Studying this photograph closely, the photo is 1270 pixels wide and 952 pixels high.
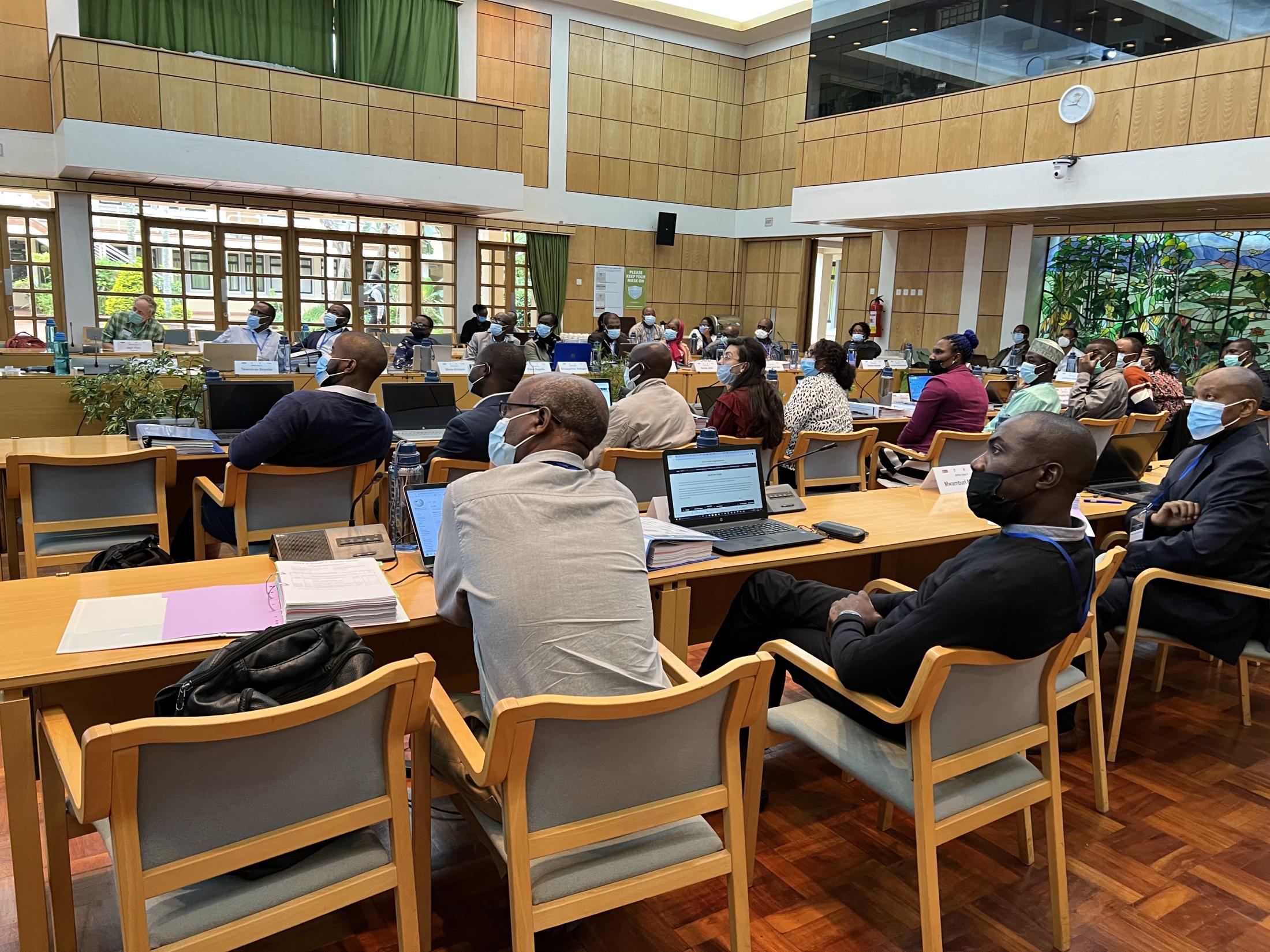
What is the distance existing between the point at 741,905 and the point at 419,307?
1231cm

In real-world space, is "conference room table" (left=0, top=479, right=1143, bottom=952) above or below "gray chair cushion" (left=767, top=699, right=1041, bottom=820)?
above

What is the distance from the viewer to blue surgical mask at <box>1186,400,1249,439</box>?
3041 mm

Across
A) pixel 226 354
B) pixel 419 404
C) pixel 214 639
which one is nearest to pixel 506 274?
pixel 226 354

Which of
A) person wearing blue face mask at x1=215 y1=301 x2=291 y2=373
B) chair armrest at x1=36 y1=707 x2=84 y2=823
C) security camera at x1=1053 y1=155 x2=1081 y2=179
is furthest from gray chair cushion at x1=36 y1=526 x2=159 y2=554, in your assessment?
security camera at x1=1053 y1=155 x2=1081 y2=179

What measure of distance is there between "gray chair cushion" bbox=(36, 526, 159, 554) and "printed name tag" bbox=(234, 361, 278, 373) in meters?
2.37

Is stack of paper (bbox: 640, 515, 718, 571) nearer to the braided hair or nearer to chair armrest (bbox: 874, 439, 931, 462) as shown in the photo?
chair armrest (bbox: 874, 439, 931, 462)

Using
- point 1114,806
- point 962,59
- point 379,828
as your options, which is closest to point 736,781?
point 379,828

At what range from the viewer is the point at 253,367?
18.8ft

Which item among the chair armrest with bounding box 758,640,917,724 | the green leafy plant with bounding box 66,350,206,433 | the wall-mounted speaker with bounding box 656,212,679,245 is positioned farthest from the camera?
the wall-mounted speaker with bounding box 656,212,679,245

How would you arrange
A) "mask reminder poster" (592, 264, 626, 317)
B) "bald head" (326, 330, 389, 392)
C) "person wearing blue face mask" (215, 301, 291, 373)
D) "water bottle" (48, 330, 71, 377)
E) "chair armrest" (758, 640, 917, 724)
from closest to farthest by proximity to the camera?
1. "chair armrest" (758, 640, 917, 724)
2. "bald head" (326, 330, 389, 392)
3. "water bottle" (48, 330, 71, 377)
4. "person wearing blue face mask" (215, 301, 291, 373)
5. "mask reminder poster" (592, 264, 626, 317)

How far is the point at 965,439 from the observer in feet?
15.3

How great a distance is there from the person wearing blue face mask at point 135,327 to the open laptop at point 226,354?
8.69 ft

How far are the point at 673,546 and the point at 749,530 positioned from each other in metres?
0.43

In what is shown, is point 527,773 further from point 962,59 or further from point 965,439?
point 962,59
